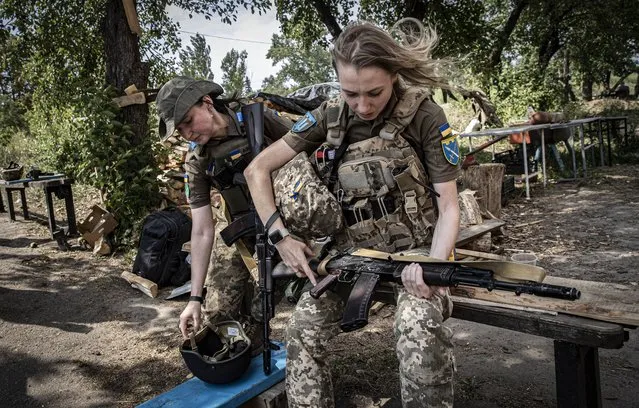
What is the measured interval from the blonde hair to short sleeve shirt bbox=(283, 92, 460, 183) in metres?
0.14

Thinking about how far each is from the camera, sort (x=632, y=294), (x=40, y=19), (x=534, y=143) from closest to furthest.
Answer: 1. (x=632, y=294)
2. (x=40, y=19)
3. (x=534, y=143)

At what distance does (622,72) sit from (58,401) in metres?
42.4

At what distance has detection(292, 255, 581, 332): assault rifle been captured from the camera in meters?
1.80

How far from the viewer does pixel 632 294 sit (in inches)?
92.0

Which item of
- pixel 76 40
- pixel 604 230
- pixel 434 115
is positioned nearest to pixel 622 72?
pixel 604 230

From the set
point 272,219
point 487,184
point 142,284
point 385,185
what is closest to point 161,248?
point 142,284

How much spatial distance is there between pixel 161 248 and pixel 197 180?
2996mm

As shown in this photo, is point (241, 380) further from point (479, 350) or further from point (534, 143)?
point (534, 143)

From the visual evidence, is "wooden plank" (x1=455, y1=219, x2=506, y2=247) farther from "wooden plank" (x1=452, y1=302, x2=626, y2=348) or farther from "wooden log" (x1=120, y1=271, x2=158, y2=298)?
"wooden log" (x1=120, y1=271, x2=158, y2=298)

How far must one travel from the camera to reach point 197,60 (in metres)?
11.4

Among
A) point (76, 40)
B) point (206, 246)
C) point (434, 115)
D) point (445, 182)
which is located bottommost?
point (206, 246)

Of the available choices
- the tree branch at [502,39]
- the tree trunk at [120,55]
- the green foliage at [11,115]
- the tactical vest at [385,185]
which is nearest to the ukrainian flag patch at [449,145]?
the tactical vest at [385,185]

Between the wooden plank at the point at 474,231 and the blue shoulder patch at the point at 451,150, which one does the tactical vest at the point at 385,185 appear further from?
the wooden plank at the point at 474,231

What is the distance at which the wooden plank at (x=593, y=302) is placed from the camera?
2.08 metres
